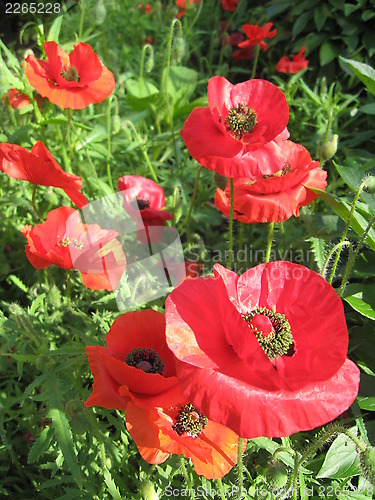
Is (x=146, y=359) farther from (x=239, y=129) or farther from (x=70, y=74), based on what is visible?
(x=70, y=74)

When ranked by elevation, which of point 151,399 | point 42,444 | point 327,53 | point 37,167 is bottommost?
point 327,53

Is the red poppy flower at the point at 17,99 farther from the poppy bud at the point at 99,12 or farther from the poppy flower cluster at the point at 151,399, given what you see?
the poppy flower cluster at the point at 151,399

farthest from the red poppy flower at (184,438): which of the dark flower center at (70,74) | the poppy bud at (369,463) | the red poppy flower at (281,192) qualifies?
the dark flower center at (70,74)

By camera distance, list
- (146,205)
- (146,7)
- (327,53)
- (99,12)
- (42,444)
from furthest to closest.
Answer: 1. (146,7)
2. (327,53)
3. (99,12)
4. (146,205)
5. (42,444)

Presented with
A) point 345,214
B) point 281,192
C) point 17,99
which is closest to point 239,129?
point 281,192

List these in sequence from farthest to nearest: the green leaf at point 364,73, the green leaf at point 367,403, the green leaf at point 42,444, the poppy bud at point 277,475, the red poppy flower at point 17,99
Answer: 1. the red poppy flower at point 17,99
2. the green leaf at point 364,73
3. the green leaf at point 367,403
4. the green leaf at point 42,444
5. the poppy bud at point 277,475

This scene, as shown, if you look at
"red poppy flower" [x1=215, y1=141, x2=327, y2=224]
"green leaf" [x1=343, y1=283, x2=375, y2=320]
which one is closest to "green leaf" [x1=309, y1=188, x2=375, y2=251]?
"red poppy flower" [x1=215, y1=141, x2=327, y2=224]
